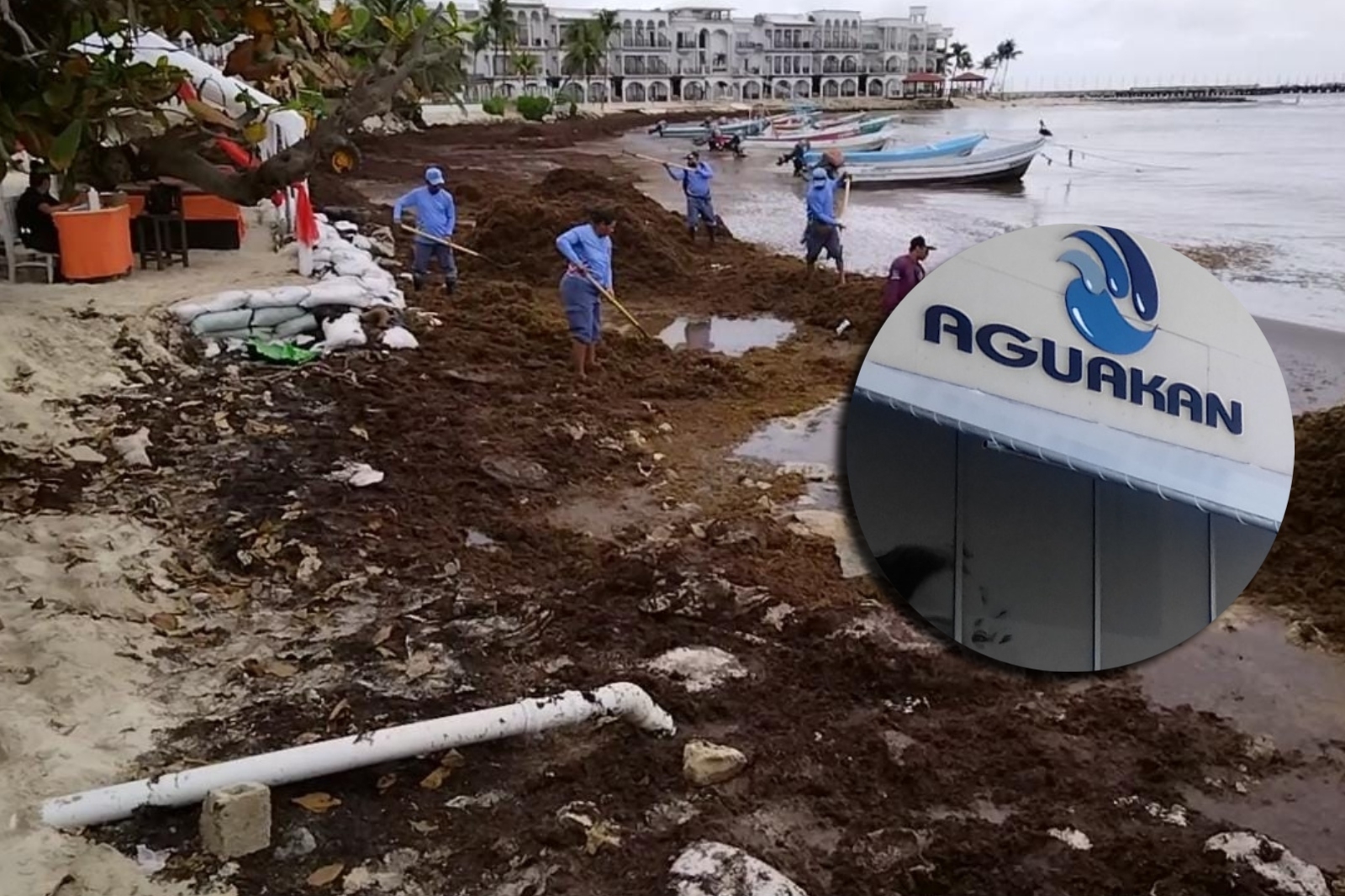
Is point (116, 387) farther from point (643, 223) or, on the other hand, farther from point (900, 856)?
point (643, 223)

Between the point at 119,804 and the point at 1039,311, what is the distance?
3.11 m

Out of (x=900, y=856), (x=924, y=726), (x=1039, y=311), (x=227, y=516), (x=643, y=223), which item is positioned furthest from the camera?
(x=643, y=223)

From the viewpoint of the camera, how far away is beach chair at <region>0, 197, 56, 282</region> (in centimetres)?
989

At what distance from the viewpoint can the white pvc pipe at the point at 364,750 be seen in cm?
322

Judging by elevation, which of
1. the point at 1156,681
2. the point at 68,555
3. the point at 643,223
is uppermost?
the point at 643,223

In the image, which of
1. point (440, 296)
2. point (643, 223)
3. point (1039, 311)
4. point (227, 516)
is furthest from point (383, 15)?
point (643, 223)

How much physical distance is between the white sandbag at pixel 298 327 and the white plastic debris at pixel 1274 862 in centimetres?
809

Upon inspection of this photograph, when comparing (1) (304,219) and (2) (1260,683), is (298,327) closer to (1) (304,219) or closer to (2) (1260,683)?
(1) (304,219)

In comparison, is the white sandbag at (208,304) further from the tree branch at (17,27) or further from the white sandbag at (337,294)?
the tree branch at (17,27)

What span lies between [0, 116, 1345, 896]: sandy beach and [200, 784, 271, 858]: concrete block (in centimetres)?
4

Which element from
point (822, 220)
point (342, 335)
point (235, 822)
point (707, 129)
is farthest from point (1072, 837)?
point (707, 129)

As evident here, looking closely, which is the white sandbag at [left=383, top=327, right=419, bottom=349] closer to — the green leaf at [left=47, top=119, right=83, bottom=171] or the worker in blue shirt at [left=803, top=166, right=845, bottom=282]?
the worker in blue shirt at [left=803, top=166, right=845, bottom=282]

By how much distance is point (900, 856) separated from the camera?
3.37m

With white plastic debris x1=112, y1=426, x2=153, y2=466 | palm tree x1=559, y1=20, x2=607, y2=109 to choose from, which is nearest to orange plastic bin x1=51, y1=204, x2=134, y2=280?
white plastic debris x1=112, y1=426, x2=153, y2=466
